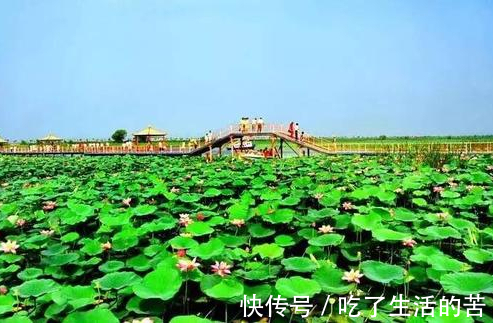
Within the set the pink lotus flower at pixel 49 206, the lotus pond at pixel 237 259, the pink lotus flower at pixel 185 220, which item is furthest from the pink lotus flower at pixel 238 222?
the pink lotus flower at pixel 49 206

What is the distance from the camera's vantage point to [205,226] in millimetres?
2574

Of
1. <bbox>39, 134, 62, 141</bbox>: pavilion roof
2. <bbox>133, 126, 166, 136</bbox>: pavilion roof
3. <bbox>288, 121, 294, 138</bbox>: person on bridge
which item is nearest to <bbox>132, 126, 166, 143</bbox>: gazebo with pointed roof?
<bbox>133, 126, 166, 136</bbox>: pavilion roof

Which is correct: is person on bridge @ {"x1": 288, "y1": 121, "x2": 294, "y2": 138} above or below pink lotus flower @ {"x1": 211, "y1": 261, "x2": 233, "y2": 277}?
above

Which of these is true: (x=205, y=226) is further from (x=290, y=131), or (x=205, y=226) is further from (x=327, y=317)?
(x=290, y=131)

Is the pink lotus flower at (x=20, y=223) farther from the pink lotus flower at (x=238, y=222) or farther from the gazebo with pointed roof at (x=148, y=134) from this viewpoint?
the gazebo with pointed roof at (x=148, y=134)

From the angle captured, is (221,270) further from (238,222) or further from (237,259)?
(238,222)

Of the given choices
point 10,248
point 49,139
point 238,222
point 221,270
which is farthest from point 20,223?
point 49,139

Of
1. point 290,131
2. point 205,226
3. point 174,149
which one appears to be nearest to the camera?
point 205,226

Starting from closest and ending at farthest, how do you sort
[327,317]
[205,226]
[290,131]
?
[327,317]
[205,226]
[290,131]

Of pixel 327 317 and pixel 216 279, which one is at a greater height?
pixel 216 279

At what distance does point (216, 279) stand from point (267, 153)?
18.8m

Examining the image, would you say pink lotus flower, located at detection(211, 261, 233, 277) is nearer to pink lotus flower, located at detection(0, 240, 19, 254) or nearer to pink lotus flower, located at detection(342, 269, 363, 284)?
pink lotus flower, located at detection(342, 269, 363, 284)

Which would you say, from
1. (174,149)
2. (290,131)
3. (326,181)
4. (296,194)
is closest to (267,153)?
(290,131)

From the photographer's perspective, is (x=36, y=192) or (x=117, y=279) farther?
(x=36, y=192)
